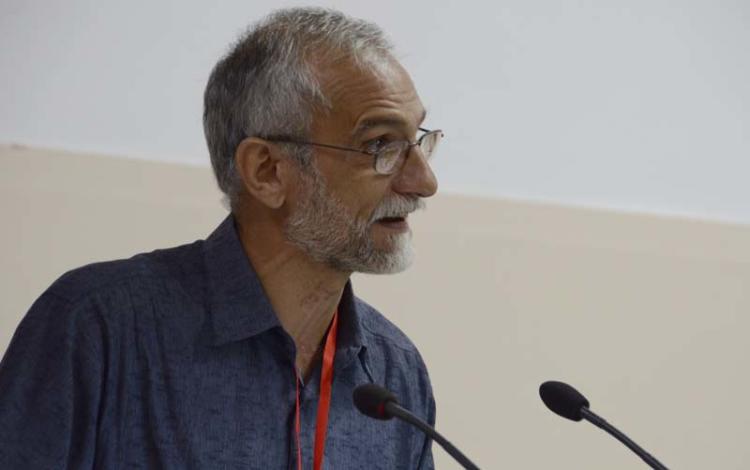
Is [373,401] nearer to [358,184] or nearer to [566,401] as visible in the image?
[566,401]

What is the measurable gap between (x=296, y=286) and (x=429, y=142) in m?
0.30

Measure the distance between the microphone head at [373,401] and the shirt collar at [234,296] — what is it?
25 cm

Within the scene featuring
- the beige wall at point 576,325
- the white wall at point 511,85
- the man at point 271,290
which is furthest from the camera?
Answer: the beige wall at point 576,325

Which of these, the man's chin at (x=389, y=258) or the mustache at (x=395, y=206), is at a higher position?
the mustache at (x=395, y=206)

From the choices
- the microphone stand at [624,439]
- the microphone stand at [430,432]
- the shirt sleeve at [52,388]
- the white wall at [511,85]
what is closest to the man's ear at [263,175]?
the shirt sleeve at [52,388]

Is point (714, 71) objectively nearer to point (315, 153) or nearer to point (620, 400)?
point (620, 400)

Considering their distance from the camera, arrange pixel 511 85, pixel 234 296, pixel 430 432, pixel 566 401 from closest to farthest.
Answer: pixel 430 432 → pixel 566 401 → pixel 234 296 → pixel 511 85

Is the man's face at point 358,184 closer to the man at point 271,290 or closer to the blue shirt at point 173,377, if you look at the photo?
the man at point 271,290

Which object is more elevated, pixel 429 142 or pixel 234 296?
pixel 429 142

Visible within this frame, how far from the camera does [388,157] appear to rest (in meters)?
1.71

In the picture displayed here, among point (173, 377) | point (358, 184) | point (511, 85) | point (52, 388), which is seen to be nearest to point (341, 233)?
point (358, 184)

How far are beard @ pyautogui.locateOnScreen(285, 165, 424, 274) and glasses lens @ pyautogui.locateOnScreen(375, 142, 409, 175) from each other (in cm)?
4

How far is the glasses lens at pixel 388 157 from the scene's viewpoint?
1.70 metres

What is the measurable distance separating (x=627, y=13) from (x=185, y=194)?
1.15 metres
